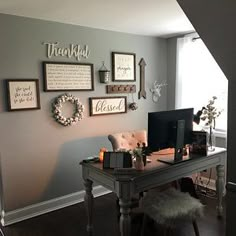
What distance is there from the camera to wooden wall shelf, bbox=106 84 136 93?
3.57 meters

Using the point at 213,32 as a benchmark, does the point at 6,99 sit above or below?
below

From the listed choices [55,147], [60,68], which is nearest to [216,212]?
[55,147]

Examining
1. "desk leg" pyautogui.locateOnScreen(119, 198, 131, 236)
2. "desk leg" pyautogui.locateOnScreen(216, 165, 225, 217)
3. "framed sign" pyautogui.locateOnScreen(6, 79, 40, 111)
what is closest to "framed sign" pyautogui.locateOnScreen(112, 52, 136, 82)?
"framed sign" pyautogui.locateOnScreen(6, 79, 40, 111)

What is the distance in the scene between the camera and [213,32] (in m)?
1.33

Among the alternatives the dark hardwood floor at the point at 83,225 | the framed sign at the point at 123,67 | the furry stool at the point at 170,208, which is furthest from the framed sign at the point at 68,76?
the furry stool at the point at 170,208

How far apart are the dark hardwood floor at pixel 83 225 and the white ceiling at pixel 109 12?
2.18m

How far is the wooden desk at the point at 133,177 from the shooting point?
2062 millimetres

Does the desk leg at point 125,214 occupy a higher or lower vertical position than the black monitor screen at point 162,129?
lower

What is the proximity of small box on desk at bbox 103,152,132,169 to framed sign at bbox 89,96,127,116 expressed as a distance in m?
1.22

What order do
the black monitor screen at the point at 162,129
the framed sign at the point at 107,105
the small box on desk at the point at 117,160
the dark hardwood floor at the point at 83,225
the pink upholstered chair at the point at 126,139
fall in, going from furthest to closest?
1. the framed sign at the point at 107,105
2. the pink upholstered chair at the point at 126,139
3. the dark hardwood floor at the point at 83,225
4. the black monitor screen at the point at 162,129
5. the small box on desk at the point at 117,160

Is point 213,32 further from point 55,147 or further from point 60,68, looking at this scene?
point 55,147

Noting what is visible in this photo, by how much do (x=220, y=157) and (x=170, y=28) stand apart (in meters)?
1.80

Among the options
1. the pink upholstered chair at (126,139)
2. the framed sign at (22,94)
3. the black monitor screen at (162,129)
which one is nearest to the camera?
the black monitor screen at (162,129)

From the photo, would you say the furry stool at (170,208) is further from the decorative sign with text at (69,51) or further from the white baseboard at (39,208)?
the decorative sign with text at (69,51)
